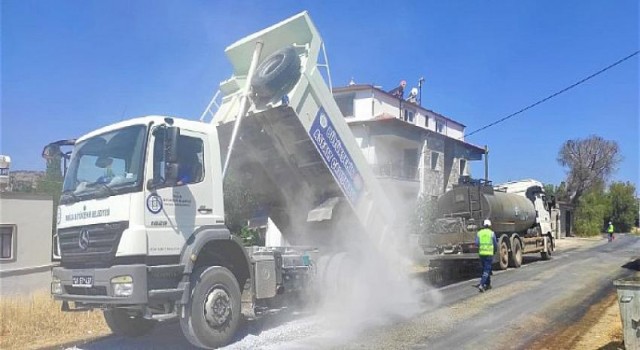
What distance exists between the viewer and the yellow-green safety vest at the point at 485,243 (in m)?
12.4

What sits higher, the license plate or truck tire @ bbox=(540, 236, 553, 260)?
the license plate

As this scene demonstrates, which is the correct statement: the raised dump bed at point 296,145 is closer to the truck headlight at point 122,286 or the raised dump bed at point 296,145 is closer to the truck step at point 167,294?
the truck step at point 167,294

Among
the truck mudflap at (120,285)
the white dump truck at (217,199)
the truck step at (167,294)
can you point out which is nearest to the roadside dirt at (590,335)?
the white dump truck at (217,199)

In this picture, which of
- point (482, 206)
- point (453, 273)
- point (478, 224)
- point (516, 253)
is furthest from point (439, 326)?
point (516, 253)

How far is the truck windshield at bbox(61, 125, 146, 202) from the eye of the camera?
20.5 feet

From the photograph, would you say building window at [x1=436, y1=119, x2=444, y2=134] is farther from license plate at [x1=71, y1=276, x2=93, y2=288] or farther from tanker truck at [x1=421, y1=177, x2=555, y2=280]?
license plate at [x1=71, y1=276, x2=93, y2=288]

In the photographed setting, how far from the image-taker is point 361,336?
7402 millimetres

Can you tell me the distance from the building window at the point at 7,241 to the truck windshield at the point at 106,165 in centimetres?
955

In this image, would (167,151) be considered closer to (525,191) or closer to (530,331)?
(530,331)

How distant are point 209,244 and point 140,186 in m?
1.24

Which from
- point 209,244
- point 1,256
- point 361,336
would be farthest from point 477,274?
point 1,256

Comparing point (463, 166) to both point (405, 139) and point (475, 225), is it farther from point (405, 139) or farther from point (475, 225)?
point (475, 225)

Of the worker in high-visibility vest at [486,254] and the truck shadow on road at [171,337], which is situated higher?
the worker in high-visibility vest at [486,254]

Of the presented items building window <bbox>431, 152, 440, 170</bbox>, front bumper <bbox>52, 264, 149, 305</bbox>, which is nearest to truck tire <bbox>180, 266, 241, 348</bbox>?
front bumper <bbox>52, 264, 149, 305</bbox>
